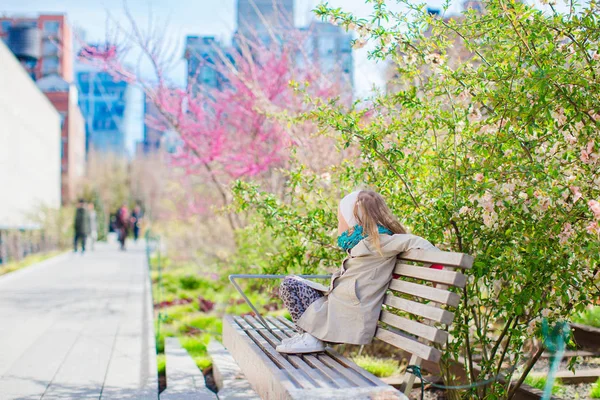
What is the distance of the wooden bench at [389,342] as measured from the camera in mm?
2541

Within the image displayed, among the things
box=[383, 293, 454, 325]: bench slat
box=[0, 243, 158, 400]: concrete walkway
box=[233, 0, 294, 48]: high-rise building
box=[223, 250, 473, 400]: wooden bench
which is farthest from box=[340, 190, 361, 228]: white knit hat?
box=[233, 0, 294, 48]: high-rise building

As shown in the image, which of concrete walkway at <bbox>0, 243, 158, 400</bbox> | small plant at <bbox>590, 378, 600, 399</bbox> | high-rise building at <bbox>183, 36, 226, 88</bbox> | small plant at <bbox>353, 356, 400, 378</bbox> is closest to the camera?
small plant at <bbox>590, 378, 600, 399</bbox>

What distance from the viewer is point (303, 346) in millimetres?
3338

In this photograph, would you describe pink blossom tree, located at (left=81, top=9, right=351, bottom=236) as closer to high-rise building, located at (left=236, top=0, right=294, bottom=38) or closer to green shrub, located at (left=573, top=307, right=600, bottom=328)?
high-rise building, located at (left=236, top=0, right=294, bottom=38)

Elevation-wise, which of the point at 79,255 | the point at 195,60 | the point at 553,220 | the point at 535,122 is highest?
the point at 195,60

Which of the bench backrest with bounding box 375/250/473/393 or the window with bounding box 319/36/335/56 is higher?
the window with bounding box 319/36/335/56

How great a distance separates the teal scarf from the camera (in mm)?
3326

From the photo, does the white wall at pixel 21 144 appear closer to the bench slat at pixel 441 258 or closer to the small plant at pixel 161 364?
the small plant at pixel 161 364

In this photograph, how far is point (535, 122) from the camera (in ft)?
10.5

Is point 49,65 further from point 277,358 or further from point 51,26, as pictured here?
point 277,358

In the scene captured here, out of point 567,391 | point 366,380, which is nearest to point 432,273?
point 366,380

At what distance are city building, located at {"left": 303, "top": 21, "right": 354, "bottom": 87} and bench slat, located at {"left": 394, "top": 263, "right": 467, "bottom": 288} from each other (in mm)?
5604

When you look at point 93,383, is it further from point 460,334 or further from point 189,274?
point 189,274

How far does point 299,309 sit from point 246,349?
35 cm
